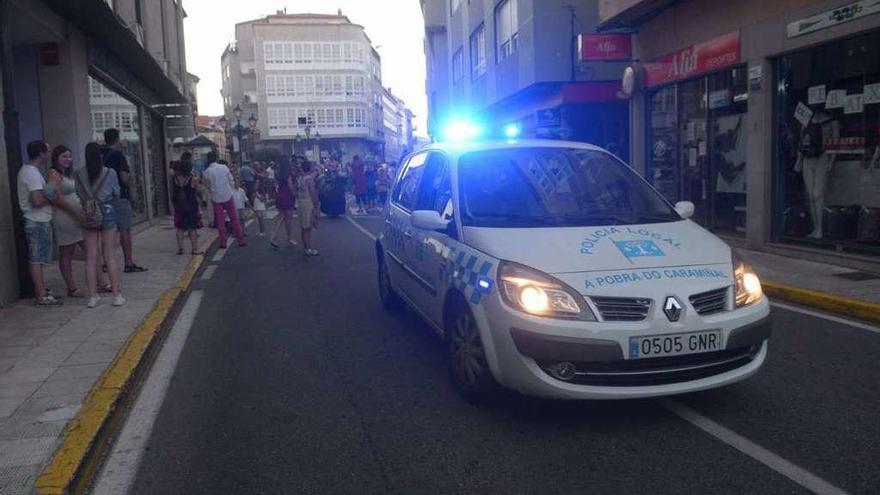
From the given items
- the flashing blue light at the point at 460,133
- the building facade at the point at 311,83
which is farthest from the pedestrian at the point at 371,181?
the building facade at the point at 311,83

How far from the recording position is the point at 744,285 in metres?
4.46

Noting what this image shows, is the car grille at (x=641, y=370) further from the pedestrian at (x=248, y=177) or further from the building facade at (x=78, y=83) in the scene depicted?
the pedestrian at (x=248, y=177)

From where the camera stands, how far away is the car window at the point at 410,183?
21.8ft

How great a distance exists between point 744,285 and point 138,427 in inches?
147

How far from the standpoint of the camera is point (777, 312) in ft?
24.2

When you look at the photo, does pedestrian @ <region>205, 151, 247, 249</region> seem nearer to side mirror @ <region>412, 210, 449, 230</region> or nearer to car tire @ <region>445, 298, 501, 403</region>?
side mirror @ <region>412, 210, 449, 230</region>

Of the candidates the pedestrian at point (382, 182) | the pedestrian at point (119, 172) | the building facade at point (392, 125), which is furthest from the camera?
the building facade at point (392, 125)

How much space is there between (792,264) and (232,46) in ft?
284

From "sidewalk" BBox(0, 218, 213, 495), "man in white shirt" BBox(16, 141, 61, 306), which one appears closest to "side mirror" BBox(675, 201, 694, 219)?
"sidewalk" BBox(0, 218, 213, 495)

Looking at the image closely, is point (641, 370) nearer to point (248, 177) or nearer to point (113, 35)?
point (113, 35)

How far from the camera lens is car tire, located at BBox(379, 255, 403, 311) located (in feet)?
24.5

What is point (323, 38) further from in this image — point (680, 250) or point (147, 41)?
point (680, 250)

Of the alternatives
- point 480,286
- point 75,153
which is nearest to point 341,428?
point 480,286

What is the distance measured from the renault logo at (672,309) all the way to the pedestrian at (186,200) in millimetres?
9961
